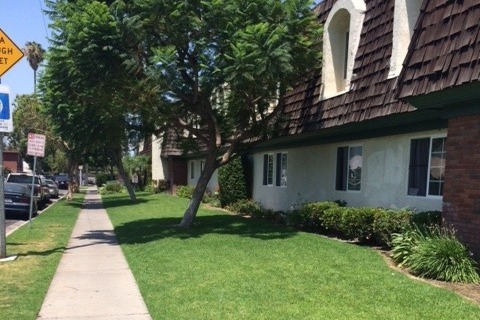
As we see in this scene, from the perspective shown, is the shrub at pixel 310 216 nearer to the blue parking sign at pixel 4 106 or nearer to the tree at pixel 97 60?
the tree at pixel 97 60

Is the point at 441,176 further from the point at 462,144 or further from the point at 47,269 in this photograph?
the point at 47,269


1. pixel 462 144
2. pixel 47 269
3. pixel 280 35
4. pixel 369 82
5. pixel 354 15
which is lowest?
pixel 47 269

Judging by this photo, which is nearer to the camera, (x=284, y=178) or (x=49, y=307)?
(x=49, y=307)

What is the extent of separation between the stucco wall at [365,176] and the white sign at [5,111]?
798 cm

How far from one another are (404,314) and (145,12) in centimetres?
818

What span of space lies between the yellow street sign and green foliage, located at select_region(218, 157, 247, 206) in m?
12.4

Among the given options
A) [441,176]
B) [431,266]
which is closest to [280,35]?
[441,176]

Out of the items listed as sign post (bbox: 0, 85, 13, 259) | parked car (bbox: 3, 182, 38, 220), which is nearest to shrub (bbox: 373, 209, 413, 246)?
sign post (bbox: 0, 85, 13, 259)

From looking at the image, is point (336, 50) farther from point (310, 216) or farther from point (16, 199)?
point (16, 199)

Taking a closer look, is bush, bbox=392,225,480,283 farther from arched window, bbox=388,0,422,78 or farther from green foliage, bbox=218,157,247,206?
green foliage, bbox=218,157,247,206

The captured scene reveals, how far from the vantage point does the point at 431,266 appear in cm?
711

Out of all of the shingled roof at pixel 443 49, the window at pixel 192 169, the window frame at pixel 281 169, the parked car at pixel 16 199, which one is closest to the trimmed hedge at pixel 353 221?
the shingled roof at pixel 443 49

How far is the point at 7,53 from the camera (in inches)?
371

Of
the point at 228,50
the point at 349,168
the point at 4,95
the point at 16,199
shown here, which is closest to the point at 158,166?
the point at 16,199
